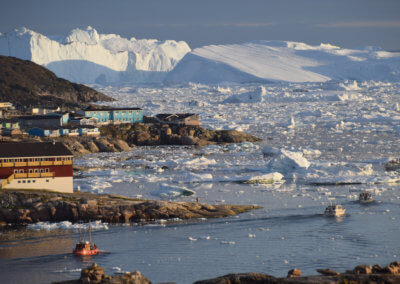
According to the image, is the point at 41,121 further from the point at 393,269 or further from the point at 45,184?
the point at 393,269

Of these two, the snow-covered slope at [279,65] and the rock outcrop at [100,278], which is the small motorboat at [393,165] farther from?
the snow-covered slope at [279,65]

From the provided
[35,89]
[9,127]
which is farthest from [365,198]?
[35,89]

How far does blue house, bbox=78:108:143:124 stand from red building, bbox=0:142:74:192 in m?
31.5

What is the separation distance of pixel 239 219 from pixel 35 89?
63.8 metres

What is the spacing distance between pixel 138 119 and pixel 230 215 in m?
36.0

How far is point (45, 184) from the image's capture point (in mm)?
27797

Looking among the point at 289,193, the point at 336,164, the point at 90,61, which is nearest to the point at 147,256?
the point at 289,193

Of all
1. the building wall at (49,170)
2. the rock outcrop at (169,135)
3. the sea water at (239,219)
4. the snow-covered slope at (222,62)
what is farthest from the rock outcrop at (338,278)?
the snow-covered slope at (222,62)

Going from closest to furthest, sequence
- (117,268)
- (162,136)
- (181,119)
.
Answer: (117,268) < (162,136) < (181,119)

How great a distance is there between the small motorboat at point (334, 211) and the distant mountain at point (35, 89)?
171 ft

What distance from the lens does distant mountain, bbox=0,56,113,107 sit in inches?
3108

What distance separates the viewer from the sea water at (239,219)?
20.0 m

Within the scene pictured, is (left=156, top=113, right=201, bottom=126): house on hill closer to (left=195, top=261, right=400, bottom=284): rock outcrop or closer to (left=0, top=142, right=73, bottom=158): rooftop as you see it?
(left=0, top=142, right=73, bottom=158): rooftop

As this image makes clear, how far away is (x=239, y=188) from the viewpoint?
1298 inches
